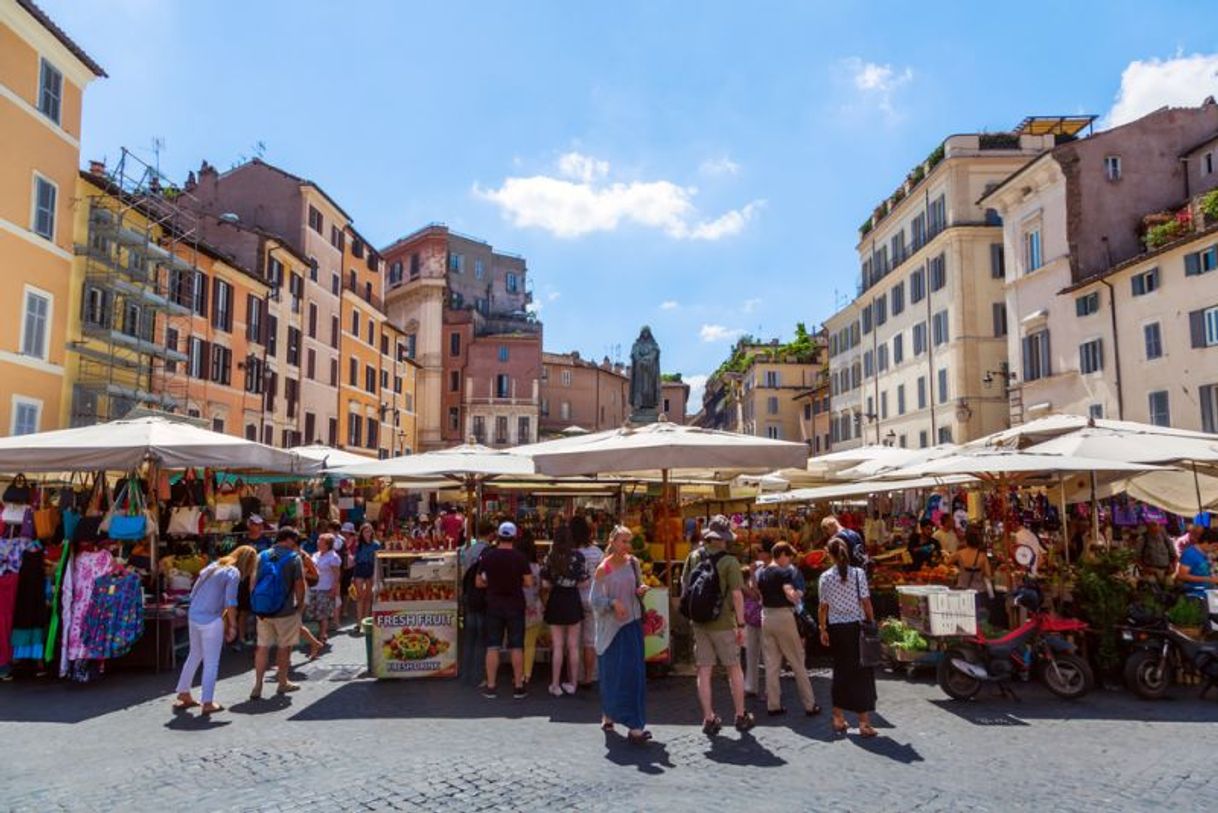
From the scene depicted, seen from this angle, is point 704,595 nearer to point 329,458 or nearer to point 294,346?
point 329,458

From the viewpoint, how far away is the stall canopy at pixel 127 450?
9898 millimetres

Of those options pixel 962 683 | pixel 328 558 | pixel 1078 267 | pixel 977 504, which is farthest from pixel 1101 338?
pixel 328 558

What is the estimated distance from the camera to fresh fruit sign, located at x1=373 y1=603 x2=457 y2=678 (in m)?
9.80

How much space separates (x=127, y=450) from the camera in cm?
999

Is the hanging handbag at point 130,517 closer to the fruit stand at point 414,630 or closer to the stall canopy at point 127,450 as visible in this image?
the stall canopy at point 127,450

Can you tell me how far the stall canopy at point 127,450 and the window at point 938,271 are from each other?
106 ft

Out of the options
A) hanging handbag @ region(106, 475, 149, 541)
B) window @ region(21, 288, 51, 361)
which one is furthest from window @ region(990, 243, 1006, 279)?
hanging handbag @ region(106, 475, 149, 541)

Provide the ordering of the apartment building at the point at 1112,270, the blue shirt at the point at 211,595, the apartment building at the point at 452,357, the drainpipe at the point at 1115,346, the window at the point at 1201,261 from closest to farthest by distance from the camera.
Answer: the blue shirt at the point at 211,595 < the window at the point at 1201,261 < the apartment building at the point at 1112,270 < the drainpipe at the point at 1115,346 < the apartment building at the point at 452,357

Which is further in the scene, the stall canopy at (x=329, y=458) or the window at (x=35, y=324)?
the window at (x=35, y=324)

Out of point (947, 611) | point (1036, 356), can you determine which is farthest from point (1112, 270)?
point (947, 611)

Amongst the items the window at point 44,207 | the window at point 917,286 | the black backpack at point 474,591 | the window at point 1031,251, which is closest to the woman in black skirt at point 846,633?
the black backpack at point 474,591

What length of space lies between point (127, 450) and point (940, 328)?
33993 mm

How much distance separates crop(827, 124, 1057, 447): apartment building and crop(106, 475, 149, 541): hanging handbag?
99.8 feet

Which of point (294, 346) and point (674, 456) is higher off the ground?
point (294, 346)
